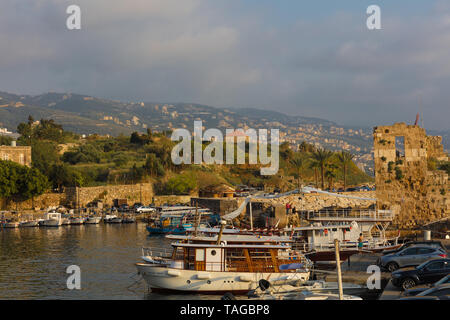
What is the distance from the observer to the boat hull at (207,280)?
2298 cm

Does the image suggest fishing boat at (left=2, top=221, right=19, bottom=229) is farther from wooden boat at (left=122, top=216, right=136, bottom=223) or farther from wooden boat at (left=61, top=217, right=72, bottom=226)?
wooden boat at (left=122, top=216, right=136, bottom=223)

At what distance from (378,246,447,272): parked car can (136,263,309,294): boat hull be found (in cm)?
376

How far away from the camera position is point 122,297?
2266cm

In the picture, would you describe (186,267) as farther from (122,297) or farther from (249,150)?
(249,150)

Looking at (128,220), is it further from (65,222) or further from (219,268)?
(219,268)

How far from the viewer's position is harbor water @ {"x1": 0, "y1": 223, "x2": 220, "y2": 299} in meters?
23.7

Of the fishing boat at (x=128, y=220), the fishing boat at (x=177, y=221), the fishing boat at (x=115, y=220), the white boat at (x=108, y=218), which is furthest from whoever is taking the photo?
the fishing boat at (x=128, y=220)

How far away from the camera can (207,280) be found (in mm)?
22984

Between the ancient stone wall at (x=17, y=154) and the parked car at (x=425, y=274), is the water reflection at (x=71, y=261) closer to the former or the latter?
the parked car at (x=425, y=274)

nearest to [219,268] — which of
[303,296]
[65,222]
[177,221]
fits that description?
[303,296]

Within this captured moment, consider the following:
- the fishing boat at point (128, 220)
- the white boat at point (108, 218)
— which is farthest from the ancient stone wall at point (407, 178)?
the white boat at point (108, 218)

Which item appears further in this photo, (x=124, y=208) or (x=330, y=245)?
(x=124, y=208)

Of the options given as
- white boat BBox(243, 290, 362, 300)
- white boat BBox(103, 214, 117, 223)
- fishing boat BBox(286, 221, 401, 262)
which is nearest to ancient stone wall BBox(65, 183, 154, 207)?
white boat BBox(103, 214, 117, 223)

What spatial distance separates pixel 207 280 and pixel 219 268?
84 centimetres
